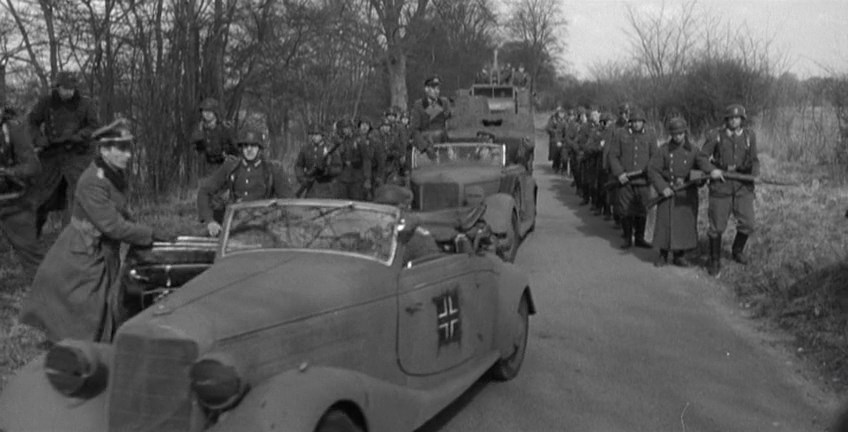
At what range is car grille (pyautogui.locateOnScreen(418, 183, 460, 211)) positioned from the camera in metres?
13.7

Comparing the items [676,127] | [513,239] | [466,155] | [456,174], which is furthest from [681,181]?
[466,155]

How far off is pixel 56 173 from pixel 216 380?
262 inches

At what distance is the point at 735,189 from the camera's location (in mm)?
12594

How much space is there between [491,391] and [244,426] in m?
3.23

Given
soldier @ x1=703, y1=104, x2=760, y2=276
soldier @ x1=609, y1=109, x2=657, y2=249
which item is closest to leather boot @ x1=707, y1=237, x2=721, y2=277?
soldier @ x1=703, y1=104, x2=760, y2=276

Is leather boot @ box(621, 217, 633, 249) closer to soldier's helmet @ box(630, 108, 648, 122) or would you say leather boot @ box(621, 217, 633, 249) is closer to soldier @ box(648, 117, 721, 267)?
soldier @ box(648, 117, 721, 267)

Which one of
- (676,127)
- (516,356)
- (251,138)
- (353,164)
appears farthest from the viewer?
(353,164)

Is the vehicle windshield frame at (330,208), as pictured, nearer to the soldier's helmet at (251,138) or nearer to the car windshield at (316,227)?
the car windshield at (316,227)

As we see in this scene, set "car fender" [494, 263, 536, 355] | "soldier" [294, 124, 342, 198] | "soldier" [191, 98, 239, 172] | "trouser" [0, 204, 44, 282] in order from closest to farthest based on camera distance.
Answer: "car fender" [494, 263, 536, 355]
"trouser" [0, 204, 44, 282]
"soldier" [191, 98, 239, 172]
"soldier" [294, 124, 342, 198]

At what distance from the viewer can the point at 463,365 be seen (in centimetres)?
693

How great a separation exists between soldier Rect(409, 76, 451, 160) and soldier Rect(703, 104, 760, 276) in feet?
15.8

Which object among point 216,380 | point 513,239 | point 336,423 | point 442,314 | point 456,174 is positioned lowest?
point 513,239

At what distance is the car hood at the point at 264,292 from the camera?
5.09 metres

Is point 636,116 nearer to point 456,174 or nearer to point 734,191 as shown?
point 734,191
